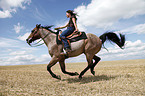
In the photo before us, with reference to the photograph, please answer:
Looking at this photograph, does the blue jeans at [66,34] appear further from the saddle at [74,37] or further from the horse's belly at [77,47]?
the horse's belly at [77,47]

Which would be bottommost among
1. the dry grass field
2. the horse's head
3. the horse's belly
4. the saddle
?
the dry grass field

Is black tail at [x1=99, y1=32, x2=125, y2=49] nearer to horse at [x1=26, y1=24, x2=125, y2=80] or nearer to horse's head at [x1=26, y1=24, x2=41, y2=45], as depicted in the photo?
horse at [x1=26, y1=24, x2=125, y2=80]

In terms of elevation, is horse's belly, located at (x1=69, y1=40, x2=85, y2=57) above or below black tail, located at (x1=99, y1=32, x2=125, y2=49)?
below

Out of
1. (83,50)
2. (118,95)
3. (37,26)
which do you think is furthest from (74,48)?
(118,95)

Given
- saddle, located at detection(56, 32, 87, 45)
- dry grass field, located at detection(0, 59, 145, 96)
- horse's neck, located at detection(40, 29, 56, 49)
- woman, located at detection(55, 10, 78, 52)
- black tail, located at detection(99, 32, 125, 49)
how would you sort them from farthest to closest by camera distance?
black tail, located at detection(99, 32, 125, 49), horse's neck, located at detection(40, 29, 56, 49), saddle, located at detection(56, 32, 87, 45), woman, located at detection(55, 10, 78, 52), dry grass field, located at detection(0, 59, 145, 96)

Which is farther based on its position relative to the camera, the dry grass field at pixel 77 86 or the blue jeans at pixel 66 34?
the blue jeans at pixel 66 34

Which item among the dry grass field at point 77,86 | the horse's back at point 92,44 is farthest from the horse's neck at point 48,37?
the dry grass field at point 77,86

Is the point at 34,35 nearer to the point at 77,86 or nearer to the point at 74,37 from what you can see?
the point at 74,37

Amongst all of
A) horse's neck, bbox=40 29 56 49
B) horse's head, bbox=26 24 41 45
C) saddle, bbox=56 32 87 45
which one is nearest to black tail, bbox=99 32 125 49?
saddle, bbox=56 32 87 45

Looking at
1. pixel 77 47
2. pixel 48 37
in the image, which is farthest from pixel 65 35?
pixel 48 37

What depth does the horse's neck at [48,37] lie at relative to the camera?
5752mm

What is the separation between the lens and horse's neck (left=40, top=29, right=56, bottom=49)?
5752 mm

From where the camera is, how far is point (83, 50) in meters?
5.73

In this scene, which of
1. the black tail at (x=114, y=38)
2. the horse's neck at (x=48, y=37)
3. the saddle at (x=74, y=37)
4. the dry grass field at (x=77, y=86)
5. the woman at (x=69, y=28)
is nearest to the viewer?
the dry grass field at (x=77, y=86)
